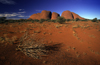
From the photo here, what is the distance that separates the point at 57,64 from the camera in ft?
7.89

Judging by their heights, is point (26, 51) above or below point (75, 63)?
above

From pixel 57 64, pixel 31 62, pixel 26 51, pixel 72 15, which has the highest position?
pixel 72 15

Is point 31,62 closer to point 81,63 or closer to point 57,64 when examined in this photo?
point 57,64

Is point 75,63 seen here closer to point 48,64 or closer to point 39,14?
point 48,64

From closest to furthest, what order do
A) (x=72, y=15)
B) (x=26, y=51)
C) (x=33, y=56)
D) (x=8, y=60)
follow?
(x=8, y=60), (x=33, y=56), (x=26, y=51), (x=72, y=15)

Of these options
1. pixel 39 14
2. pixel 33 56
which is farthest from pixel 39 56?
pixel 39 14

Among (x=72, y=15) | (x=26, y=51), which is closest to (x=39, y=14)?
(x=72, y=15)

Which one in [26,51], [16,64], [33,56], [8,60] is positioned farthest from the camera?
[26,51]

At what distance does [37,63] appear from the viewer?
7.58ft

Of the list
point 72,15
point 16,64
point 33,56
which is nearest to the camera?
point 16,64

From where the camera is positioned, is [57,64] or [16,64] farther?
[57,64]

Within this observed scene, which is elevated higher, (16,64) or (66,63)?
(16,64)

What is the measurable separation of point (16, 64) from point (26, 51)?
700 millimetres

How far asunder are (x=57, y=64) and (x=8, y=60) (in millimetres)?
2334
